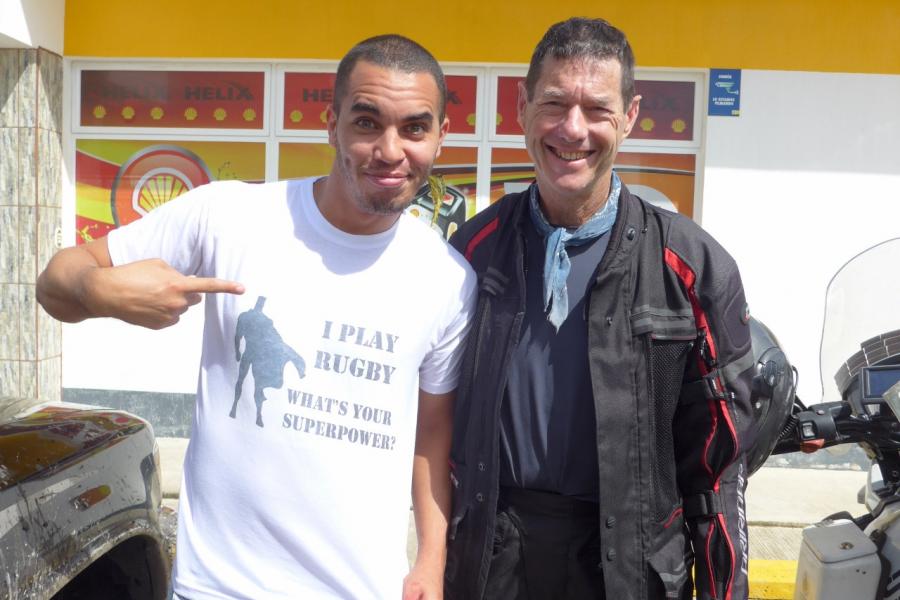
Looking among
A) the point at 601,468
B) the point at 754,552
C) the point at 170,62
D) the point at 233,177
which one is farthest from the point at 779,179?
the point at 601,468

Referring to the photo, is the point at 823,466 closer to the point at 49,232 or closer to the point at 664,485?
the point at 664,485

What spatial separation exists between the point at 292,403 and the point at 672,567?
3.18 feet

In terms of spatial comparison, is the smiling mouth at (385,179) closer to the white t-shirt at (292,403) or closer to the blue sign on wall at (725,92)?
the white t-shirt at (292,403)

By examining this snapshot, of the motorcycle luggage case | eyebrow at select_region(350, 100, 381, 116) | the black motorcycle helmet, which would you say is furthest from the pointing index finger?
the motorcycle luggage case

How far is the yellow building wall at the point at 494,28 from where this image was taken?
6570 millimetres

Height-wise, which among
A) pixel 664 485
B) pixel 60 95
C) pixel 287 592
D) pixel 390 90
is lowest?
pixel 287 592

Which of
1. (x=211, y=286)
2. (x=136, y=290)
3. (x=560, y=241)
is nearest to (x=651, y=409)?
(x=560, y=241)

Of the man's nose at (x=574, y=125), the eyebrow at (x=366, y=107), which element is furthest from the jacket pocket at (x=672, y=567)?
the eyebrow at (x=366, y=107)

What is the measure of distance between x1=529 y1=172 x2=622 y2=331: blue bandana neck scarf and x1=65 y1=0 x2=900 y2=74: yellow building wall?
15.7 feet

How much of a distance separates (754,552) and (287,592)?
3860 millimetres

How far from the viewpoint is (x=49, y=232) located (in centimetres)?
699

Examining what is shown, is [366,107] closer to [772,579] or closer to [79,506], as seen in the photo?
Result: [79,506]

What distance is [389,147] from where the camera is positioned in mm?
1924

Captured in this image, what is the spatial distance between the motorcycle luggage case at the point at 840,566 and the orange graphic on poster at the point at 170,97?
5664mm
